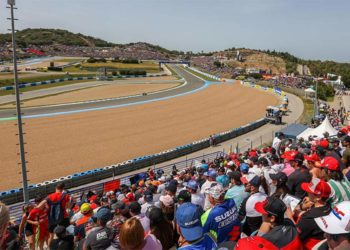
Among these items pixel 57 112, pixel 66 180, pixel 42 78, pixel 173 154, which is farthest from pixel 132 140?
pixel 42 78

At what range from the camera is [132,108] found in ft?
117

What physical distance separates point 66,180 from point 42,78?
168 ft

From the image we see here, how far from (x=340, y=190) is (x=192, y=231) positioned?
2455mm

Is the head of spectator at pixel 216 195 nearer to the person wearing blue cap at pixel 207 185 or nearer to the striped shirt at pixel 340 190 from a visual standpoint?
the person wearing blue cap at pixel 207 185

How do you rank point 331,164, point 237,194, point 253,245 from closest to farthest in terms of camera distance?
point 253,245
point 331,164
point 237,194

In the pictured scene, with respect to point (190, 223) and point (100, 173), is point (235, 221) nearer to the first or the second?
point (190, 223)

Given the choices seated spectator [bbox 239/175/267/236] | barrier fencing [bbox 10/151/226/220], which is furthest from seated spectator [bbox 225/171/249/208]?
barrier fencing [bbox 10/151/226/220]

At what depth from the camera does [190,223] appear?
316 cm

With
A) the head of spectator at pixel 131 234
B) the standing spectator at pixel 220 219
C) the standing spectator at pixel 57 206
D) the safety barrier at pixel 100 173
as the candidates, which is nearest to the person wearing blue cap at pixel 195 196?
the standing spectator at pixel 220 219

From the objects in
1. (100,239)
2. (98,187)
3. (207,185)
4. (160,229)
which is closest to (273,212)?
(160,229)

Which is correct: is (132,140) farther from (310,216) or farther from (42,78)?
(42,78)

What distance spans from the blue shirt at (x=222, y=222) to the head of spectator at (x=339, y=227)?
1.34m

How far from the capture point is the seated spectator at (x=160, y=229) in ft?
12.8

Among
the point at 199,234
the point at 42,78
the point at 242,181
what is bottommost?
the point at 42,78
